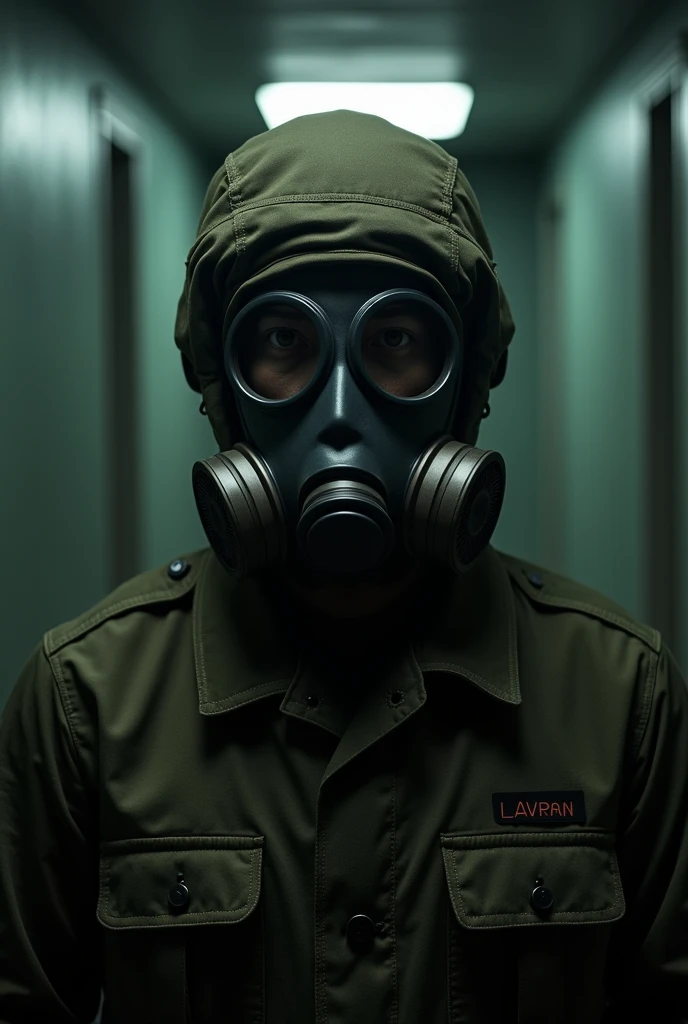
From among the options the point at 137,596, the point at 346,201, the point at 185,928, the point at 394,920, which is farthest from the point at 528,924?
the point at 346,201

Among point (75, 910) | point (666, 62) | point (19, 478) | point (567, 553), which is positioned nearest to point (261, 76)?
point (666, 62)

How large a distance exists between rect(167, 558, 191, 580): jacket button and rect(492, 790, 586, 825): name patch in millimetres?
488

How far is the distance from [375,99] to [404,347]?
2.07 metres

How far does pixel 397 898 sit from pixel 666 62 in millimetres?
2626

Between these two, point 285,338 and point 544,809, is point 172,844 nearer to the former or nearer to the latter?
point 544,809

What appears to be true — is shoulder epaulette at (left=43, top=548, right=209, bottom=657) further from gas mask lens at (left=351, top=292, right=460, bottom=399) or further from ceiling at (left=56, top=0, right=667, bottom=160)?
ceiling at (left=56, top=0, right=667, bottom=160)

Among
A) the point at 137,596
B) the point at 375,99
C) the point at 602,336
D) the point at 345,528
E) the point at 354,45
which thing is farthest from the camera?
the point at 602,336

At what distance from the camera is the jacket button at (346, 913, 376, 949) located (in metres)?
1.17

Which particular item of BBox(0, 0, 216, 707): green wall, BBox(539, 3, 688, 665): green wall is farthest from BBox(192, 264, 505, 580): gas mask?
BBox(539, 3, 688, 665): green wall

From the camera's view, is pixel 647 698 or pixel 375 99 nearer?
pixel 647 698

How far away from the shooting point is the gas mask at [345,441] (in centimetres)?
120

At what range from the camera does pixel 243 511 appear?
121 centimetres


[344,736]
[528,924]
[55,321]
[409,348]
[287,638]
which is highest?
[55,321]

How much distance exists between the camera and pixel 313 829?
1.21m
